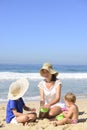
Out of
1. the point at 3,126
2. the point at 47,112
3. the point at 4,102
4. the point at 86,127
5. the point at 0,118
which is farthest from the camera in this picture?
the point at 4,102

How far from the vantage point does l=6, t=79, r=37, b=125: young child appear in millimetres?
5730

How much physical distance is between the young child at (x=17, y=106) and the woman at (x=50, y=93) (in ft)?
1.51

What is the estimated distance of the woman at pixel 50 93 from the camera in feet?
20.4

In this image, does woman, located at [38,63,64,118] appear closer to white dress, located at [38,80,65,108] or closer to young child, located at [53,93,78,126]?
white dress, located at [38,80,65,108]

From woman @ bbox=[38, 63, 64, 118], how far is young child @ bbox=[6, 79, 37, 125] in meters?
0.46

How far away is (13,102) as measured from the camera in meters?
5.72

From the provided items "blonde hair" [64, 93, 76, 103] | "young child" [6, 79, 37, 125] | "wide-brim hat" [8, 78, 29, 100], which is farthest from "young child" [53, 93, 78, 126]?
"wide-brim hat" [8, 78, 29, 100]

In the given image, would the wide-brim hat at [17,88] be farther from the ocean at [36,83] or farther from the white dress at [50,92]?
the ocean at [36,83]

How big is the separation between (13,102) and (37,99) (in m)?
4.71

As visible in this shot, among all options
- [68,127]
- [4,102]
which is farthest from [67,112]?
[4,102]

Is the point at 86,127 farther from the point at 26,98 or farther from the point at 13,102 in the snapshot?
the point at 26,98

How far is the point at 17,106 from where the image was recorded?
5.84 metres

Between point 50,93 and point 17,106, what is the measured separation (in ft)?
2.79

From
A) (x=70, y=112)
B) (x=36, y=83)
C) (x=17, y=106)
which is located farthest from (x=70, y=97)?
(x=36, y=83)
